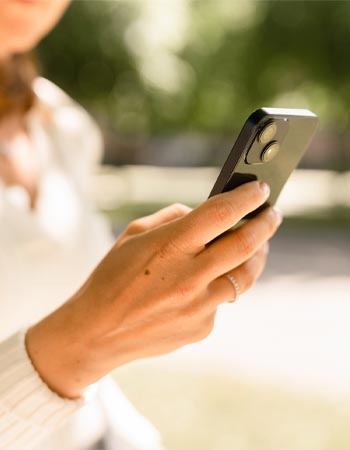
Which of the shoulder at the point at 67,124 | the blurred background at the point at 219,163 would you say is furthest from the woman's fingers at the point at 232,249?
the blurred background at the point at 219,163

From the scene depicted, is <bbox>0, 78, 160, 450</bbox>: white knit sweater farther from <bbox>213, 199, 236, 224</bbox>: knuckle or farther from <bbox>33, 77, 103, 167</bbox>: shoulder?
<bbox>213, 199, 236, 224</bbox>: knuckle

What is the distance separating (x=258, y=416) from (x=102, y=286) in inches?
145

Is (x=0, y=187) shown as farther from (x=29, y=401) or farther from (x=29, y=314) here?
(x=29, y=401)

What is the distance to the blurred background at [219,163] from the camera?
15.7 ft

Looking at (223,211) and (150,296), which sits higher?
(223,211)

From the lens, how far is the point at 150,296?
3.81ft

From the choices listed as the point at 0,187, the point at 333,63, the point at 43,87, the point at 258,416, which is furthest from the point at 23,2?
the point at 333,63

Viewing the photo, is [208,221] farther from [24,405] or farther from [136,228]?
Answer: [24,405]

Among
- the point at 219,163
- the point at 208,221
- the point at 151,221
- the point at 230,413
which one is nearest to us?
the point at 208,221

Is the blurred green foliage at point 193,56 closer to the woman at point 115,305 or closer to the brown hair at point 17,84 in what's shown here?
the brown hair at point 17,84

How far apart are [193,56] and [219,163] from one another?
21.7ft

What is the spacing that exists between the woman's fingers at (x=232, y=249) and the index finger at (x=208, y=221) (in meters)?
0.02

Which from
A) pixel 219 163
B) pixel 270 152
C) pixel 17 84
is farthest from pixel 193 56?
pixel 270 152

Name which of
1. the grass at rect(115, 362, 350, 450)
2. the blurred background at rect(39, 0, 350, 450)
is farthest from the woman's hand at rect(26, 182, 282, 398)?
the grass at rect(115, 362, 350, 450)
